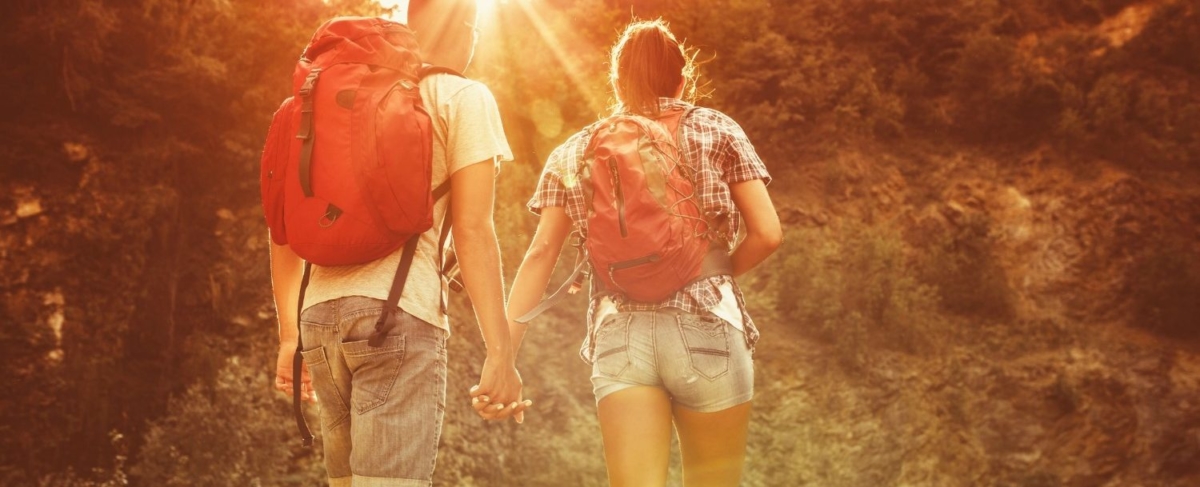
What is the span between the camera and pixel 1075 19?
506 inches

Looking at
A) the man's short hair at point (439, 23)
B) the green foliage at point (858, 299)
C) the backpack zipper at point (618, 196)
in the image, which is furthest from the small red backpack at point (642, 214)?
the green foliage at point (858, 299)

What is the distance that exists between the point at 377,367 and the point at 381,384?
4 centimetres

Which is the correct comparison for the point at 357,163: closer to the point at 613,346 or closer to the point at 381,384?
the point at 381,384

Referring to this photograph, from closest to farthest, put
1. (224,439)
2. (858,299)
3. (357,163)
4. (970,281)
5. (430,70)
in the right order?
(357,163), (430,70), (224,439), (858,299), (970,281)

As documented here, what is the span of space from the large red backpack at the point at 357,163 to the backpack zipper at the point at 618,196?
2.02 ft

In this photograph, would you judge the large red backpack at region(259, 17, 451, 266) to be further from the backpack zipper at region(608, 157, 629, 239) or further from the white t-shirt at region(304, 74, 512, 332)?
the backpack zipper at region(608, 157, 629, 239)

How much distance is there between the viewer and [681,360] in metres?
2.38

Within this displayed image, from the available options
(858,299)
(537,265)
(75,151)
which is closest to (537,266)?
(537,265)

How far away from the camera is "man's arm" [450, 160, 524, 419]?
212 cm

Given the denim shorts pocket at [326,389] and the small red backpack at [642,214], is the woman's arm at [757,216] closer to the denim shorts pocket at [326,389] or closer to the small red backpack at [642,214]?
the small red backpack at [642,214]

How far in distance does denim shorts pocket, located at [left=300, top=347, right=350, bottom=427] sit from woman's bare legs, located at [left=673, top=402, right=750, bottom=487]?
36.6 inches

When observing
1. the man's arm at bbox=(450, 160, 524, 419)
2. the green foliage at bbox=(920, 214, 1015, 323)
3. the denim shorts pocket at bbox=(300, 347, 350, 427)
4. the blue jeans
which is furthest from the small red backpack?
the green foliage at bbox=(920, 214, 1015, 323)

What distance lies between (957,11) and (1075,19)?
203cm

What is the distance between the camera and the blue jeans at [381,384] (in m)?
1.94
